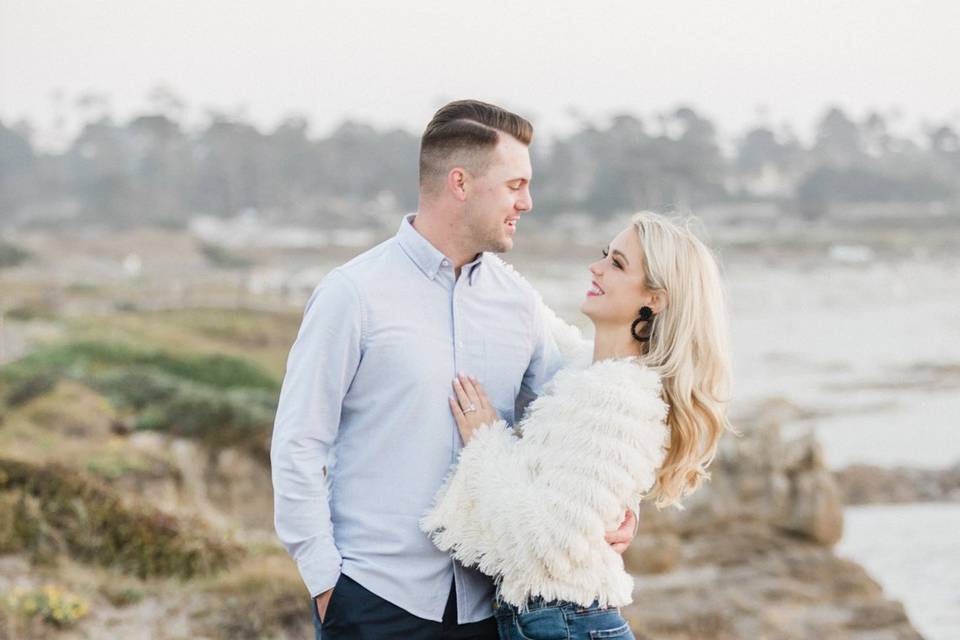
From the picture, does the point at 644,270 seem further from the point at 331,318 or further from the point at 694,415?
the point at 331,318

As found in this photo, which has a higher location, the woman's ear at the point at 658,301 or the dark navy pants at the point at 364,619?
the woman's ear at the point at 658,301

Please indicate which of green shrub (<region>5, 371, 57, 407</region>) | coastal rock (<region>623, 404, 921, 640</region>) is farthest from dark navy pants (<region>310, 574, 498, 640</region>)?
green shrub (<region>5, 371, 57, 407</region>)

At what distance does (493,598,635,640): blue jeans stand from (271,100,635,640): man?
0.56ft

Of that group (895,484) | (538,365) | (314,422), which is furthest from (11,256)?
(314,422)

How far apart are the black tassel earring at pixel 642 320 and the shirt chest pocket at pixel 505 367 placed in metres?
0.31

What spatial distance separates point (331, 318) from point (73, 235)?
49005 millimetres

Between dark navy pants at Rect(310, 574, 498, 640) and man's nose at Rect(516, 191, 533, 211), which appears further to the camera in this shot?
man's nose at Rect(516, 191, 533, 211)

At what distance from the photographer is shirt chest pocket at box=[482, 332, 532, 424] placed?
110 inches

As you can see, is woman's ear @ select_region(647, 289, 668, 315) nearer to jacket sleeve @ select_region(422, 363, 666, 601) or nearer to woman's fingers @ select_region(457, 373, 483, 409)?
jacket sleeve @ select_region(422, 363, 666, 601)

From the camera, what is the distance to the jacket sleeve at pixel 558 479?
2471 millimetres

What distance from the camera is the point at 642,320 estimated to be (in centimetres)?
271

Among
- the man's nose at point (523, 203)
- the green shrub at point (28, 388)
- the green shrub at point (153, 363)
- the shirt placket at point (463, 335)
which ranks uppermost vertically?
the man's nose at point (523, 203)

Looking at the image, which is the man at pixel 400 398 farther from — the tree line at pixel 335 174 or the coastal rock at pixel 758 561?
the tree line at pixel 335 174

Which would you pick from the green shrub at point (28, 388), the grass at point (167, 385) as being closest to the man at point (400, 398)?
the grass at point (167, 385)
